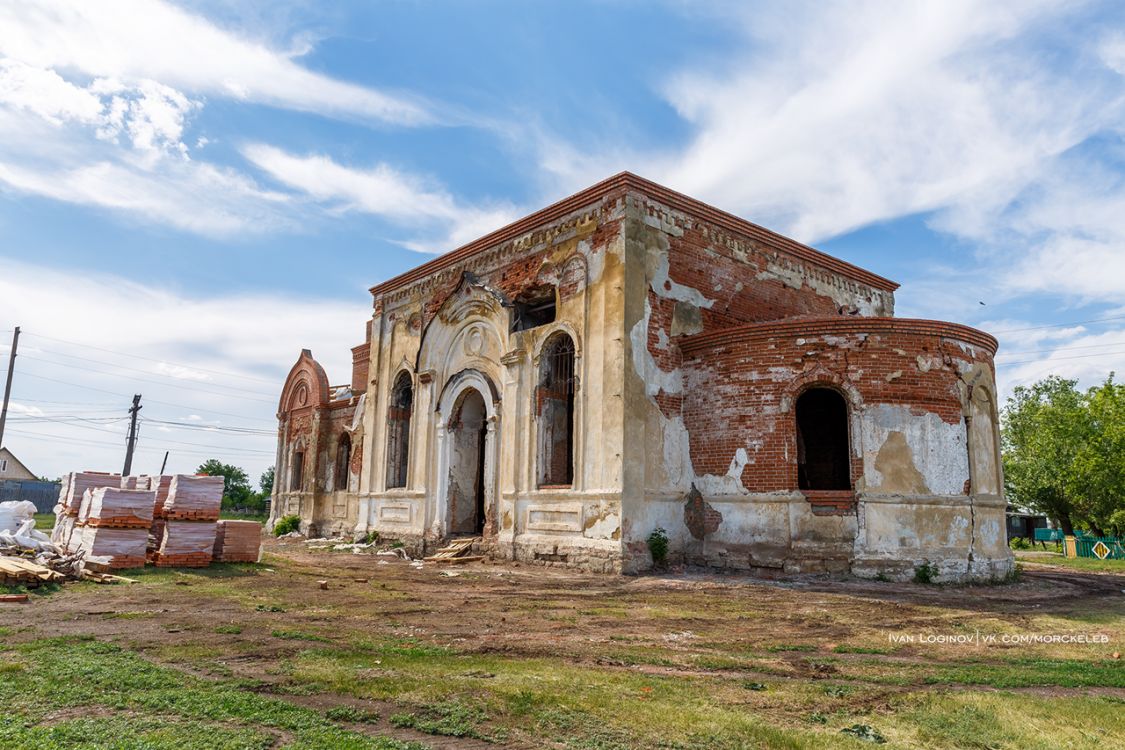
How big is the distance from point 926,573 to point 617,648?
7588 mm

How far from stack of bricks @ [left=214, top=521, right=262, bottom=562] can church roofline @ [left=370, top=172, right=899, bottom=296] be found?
7.94 meters

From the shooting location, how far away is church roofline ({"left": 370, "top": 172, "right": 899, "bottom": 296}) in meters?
14.6

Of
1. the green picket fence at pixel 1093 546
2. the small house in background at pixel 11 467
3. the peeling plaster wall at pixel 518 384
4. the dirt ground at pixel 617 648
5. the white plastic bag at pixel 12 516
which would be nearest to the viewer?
the dirt ground at pixel 617 648

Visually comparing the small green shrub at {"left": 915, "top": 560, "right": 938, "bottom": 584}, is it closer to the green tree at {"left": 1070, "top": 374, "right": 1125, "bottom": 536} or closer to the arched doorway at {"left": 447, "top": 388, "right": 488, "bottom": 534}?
the arched doorway at {"left": 447, "top": 388, "right": 488, "bottom": 534}

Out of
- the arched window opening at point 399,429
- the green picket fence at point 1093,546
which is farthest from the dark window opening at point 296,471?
the green picket fence at point 1093,546

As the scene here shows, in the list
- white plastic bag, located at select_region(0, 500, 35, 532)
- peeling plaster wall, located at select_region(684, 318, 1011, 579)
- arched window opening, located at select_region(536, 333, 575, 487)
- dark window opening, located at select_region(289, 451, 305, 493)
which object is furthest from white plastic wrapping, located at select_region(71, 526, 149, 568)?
dark window opening, located at select_region(289, 451, 305, 493)

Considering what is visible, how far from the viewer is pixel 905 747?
3916 millimetres

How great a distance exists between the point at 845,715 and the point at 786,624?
4005 mm

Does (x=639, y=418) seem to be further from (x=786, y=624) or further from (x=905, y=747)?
(x=905, y=747)

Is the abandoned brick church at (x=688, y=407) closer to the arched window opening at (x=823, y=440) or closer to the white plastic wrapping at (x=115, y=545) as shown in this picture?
the arched window opening at (x=823, y=440)

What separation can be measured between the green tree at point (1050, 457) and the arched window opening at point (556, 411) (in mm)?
25537

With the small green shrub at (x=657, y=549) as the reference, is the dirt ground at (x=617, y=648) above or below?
below

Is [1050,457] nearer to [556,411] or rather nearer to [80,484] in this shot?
[556,411]

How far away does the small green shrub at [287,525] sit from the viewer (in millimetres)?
24453
